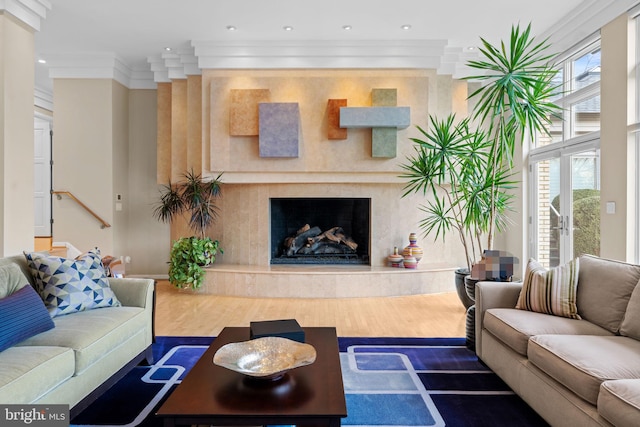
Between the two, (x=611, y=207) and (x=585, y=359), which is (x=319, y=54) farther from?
(x=585, y=359)

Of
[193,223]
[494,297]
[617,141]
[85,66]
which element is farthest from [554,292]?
[85,66]

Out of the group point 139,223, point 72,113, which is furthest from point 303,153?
point 72,113

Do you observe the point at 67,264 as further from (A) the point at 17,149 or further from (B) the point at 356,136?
(B) the point at 356,136

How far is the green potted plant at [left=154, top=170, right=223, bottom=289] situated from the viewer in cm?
519

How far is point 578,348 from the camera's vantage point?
198 cm

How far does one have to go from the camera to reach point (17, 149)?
13.3 feet

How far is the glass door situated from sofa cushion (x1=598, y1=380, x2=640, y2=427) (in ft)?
10.7

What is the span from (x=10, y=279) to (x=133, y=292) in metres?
0.75

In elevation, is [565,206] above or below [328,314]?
above

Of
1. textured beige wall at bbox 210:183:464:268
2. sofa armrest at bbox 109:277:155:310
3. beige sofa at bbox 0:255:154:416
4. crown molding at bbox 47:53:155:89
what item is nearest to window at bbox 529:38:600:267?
textured beige wall at bbox 210:183:464:268

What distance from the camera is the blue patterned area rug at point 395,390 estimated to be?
7.00 ft

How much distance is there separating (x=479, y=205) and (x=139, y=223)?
5.07 metres

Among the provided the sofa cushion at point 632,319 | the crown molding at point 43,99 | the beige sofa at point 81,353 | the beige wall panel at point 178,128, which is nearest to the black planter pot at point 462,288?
the sofa cushion at point 632,319

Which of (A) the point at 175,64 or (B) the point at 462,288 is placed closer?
(B) the point at 462,288
